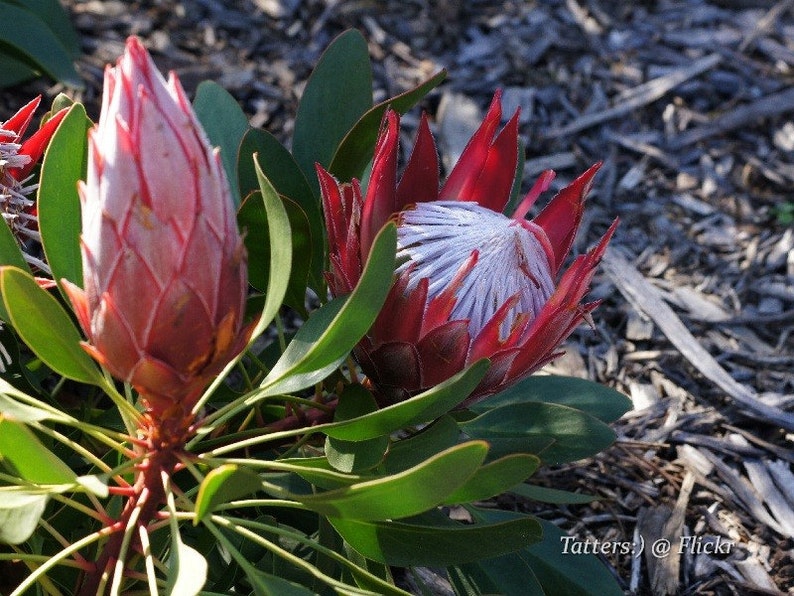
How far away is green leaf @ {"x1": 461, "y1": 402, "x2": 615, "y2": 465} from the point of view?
1.53 m

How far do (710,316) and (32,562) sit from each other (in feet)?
6.23

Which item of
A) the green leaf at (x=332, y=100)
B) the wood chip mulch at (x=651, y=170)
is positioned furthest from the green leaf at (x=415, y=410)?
the wood chip mulch at (x=651, y=170)

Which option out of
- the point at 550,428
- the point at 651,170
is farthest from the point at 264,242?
the point at 651,170

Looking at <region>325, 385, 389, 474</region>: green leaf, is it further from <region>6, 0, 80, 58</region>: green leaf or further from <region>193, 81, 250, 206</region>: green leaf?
<region>6, 0, 80, 58</region>: green leaf

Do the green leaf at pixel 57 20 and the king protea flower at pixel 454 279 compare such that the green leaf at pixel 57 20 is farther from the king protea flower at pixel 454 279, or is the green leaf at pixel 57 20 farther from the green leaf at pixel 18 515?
the green leaf at pixel 18 515

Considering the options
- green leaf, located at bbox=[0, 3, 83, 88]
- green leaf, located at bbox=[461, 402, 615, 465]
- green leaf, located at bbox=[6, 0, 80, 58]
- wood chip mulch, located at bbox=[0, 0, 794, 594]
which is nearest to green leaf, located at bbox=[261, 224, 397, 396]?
green leaf, located at bbox=[461, 402, 615, 465]

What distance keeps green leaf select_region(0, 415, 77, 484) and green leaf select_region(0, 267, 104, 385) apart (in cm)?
14

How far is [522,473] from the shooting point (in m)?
1.19

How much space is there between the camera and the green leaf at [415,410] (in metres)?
1.20

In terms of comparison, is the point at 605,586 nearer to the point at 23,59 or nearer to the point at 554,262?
the point at 554,262

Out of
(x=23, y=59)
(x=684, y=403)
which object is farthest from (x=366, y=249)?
(x=23, y=59)

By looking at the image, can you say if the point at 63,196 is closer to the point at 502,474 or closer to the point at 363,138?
the point at 363,138

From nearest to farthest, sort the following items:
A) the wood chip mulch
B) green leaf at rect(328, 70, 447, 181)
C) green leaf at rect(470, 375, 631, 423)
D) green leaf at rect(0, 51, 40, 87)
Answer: green leaf at rect(328, 70, 447, 181)
green leaf at rect(470, 375, 631, 423)
the wood chip mulch
green leaf at rect(0, 51, 40, 87)

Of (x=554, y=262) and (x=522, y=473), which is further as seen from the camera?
(x=554, y=262)
